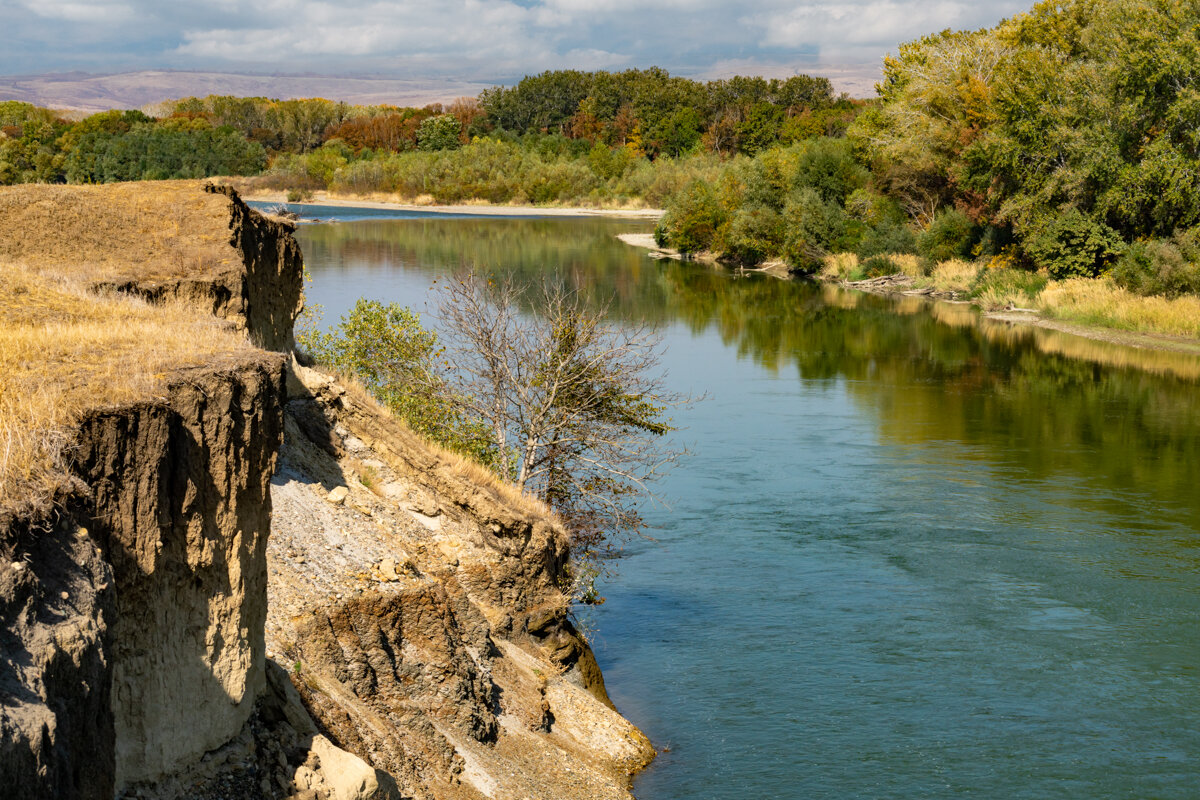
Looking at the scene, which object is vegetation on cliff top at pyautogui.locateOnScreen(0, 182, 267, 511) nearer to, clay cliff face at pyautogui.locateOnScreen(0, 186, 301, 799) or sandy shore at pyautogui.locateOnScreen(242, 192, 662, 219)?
clay cliff face at pyautogui.locateOnScreen(0, 186, 301, 799)

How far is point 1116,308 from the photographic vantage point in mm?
62594

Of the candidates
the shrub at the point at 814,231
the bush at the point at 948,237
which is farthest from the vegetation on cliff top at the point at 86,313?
the shrub at the point at 814,231

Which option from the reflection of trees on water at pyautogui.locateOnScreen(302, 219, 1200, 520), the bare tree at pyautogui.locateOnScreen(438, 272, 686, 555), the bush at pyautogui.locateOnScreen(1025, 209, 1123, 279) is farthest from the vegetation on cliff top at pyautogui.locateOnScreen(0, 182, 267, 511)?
the bush at pyautogui.locateOnScreen(1025, 209, 1123, 279)

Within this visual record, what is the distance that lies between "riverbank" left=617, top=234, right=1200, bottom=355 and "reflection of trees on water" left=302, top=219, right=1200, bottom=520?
1.12 meters

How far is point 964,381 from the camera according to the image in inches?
2021

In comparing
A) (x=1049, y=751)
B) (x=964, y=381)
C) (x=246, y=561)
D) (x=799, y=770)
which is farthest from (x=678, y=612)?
(x=964, y=381)

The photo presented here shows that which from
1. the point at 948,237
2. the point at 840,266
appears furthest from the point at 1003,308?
the point at 840,266

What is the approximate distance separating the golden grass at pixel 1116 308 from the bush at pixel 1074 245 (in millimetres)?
880

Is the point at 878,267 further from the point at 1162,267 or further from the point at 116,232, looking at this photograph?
the point at 116,232

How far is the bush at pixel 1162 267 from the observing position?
195ft

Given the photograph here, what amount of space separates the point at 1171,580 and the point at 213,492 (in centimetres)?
2498

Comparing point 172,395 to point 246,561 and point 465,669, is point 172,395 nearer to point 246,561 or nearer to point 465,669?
point 246,561

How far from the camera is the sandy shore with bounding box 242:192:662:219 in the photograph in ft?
482

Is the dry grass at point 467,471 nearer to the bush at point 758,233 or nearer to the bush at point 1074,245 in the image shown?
the bush at point 1074,245
